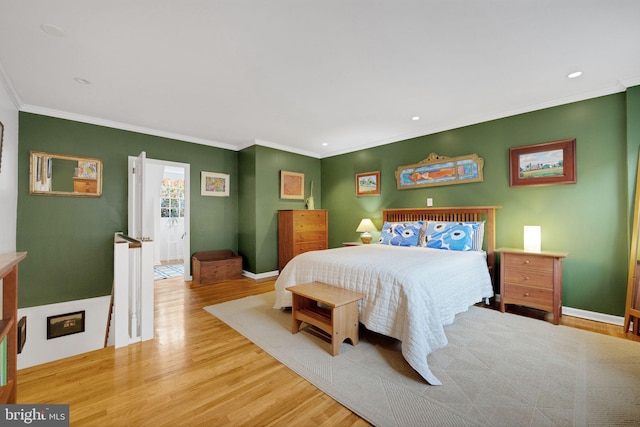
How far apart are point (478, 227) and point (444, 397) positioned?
96.2 inches

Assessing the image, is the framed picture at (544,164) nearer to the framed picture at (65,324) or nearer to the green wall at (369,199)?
the green wall at (369,199)

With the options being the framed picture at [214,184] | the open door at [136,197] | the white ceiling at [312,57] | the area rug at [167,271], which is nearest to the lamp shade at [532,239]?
the white ceiling at [312,57]

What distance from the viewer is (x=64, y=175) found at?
144 inches

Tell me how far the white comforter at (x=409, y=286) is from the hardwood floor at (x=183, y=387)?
2.32ft

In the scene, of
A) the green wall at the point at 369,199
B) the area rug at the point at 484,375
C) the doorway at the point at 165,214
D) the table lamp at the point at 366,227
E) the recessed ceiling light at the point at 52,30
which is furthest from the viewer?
the doorway at the point at 165,214

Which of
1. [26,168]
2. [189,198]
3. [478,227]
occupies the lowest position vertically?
[478,227]

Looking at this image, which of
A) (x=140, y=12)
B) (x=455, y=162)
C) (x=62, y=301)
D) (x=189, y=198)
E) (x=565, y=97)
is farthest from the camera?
(x=189, y=198)

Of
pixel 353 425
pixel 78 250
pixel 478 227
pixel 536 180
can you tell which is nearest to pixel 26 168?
pixel 78 250

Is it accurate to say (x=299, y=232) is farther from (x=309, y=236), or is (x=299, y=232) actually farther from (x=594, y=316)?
(x=594, y=316)

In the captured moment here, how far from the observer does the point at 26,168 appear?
11.2ft

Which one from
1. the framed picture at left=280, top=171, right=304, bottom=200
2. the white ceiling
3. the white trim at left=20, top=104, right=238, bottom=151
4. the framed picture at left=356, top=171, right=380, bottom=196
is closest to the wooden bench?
the white ceiling

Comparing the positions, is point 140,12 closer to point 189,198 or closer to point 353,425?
point 353,425

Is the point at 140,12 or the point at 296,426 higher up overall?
the point at 140,12

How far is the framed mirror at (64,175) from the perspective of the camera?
3469mm
